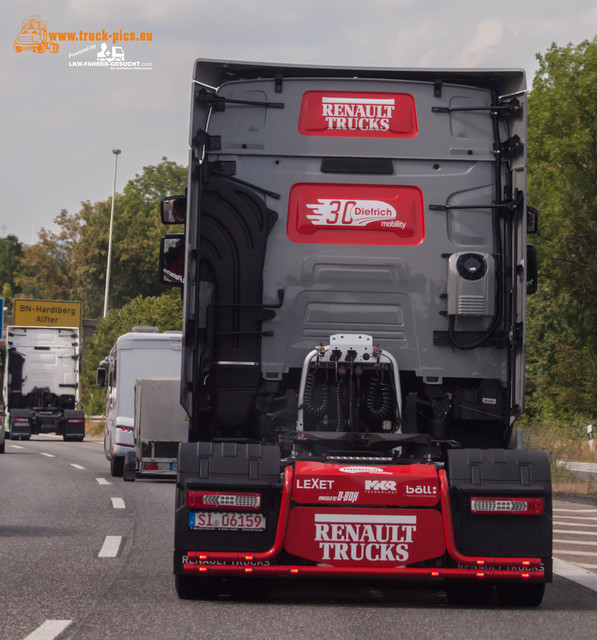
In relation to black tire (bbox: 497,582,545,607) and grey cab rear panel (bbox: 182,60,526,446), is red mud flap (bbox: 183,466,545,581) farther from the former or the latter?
grey cab rear panel (bbox: 182,60,526,446)

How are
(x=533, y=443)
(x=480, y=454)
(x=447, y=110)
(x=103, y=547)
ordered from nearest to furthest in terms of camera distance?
(x=480, y=454) → (x=447, y=110) → (x=103, y=547) → (x=533, y=443)

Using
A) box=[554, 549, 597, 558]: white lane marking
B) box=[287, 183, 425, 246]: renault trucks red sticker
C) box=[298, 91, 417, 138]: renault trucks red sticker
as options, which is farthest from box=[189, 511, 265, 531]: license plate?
box=[554, 549, 597, 558]: white lane marking

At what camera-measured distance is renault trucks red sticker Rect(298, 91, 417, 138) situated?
10156mm

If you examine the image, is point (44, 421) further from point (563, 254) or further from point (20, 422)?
point (563, 254)

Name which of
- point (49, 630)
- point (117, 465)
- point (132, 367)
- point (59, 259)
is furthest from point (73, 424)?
point (59, 259)

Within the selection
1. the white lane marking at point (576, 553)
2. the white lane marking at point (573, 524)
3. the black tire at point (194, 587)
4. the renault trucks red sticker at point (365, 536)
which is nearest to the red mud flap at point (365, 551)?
the renault trucks red sticker at point (365, 536)

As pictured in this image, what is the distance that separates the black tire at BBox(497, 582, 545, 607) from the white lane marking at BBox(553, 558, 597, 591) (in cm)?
117

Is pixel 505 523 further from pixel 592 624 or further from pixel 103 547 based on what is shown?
pixel 103 547

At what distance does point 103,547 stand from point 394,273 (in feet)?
13.5

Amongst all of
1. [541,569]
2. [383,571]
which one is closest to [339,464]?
[383,571]

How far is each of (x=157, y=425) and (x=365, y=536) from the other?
13575mm

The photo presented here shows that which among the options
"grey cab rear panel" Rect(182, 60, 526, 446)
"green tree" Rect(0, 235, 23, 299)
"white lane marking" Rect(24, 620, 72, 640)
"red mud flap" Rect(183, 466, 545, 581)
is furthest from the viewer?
"green tree" Rect(0, 235, 23, 299)

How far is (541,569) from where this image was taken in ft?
27.8

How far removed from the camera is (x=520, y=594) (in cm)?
884
